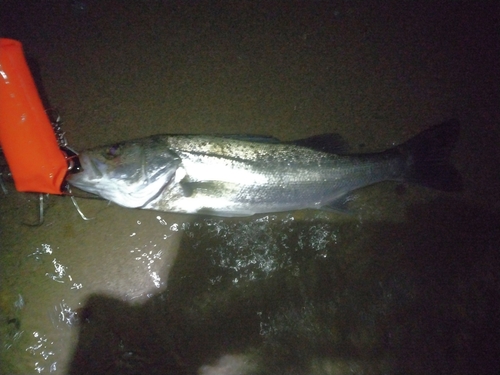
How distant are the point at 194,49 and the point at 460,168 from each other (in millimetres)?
2909

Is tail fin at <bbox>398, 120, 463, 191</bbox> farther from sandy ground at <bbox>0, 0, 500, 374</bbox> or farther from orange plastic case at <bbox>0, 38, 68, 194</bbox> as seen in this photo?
orange plastic case at <bbox>0, 38, 68, 194</bbox>

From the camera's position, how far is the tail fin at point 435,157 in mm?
2998

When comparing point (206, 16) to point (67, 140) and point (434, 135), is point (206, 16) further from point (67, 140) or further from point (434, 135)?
point (434, 135)

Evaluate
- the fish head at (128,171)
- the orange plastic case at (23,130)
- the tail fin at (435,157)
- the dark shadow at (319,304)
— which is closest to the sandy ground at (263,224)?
the dark shadow at (319,304)

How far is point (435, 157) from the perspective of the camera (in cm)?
302

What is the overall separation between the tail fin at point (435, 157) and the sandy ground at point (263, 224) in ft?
0.62

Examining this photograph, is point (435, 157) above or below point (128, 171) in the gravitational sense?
below

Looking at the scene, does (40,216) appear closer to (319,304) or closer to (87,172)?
(87,172)

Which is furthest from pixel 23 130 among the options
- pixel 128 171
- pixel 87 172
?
pixel 128 171

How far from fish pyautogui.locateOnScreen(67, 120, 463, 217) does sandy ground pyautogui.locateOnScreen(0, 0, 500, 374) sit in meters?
0.24

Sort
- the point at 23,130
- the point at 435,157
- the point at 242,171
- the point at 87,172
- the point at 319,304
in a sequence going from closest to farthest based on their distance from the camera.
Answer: the point at 23,130, the point at 87,172, the point at 242,171, the point at 319,304, the point at 435,157

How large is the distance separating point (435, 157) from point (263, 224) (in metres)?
1.75

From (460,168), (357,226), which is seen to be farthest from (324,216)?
(460,168)

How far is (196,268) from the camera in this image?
9.18 ft
